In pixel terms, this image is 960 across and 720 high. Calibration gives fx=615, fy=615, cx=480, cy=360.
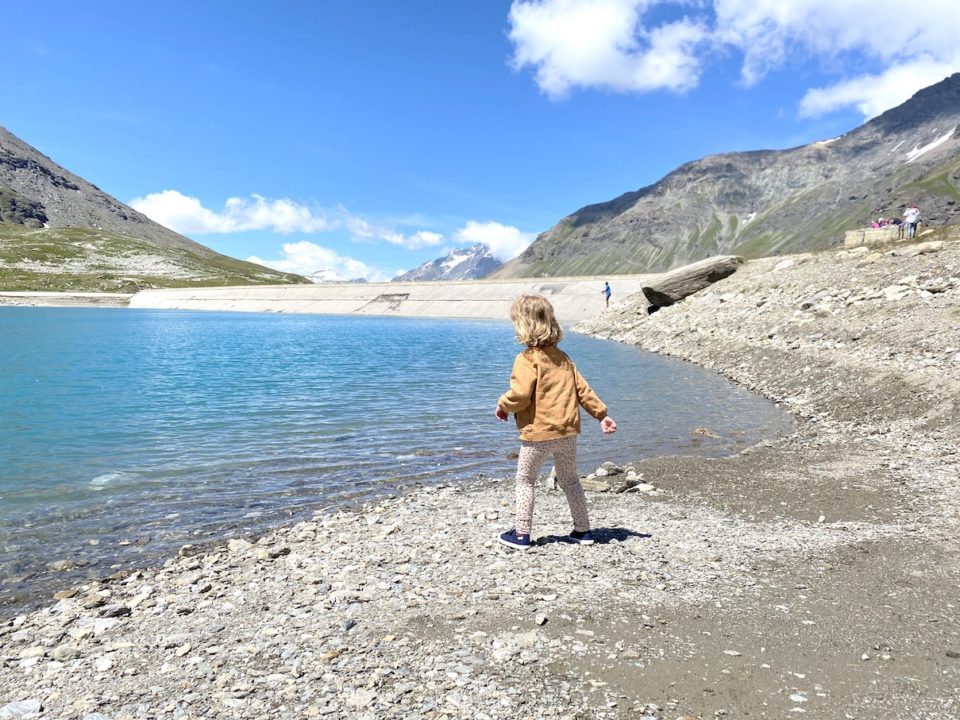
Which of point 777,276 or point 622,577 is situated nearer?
point 622,577

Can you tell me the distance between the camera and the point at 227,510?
1270 cm

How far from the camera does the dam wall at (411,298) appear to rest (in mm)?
92444

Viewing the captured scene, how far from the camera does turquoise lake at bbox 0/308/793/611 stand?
1186 cm

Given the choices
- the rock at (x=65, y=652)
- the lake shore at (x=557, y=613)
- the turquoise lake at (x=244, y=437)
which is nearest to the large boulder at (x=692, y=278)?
the turquoise lake at (x=244, y=437)

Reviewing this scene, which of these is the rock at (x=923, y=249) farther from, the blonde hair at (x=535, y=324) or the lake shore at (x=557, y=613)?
the blonde hair at (x=535, y=324)

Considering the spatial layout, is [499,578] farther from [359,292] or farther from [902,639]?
[359,292]

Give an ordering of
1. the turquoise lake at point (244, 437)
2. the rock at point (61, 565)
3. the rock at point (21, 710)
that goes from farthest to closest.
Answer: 1. the turquoise lake at point (244, 437)
2. the rock at point (61, 565)
3. the rock at point (21, 710)

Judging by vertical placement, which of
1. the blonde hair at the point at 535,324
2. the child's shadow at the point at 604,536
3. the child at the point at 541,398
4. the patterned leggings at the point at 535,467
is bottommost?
the child's shadow at the point at 604,536

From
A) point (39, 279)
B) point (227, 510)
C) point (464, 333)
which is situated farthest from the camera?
point (39, 279)

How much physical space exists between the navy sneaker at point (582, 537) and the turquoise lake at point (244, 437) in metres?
5.71

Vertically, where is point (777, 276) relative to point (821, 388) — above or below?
above

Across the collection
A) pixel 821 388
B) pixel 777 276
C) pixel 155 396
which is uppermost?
pixel 777 276

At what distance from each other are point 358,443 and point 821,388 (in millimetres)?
16951

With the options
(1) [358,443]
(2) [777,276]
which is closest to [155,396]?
(1) [358,443]
